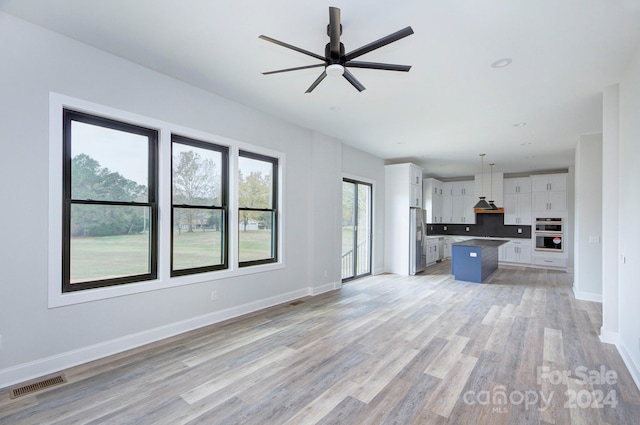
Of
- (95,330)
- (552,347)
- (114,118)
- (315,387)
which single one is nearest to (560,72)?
(552,347)

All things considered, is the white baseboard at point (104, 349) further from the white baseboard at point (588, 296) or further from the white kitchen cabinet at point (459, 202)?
the white kitchen cabinet at point (459, 202)

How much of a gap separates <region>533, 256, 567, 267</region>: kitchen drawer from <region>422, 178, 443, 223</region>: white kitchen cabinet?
2.99 m

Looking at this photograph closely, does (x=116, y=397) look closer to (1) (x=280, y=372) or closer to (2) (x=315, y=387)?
(1) (x=280, y=372)

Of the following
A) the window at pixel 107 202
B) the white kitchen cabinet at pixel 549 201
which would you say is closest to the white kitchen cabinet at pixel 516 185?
the white kitchen cabinet at pixel 549 201

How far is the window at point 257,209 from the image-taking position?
441 cm

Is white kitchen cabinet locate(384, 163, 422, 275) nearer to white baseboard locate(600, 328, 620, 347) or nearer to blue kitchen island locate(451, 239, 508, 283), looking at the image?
blue kitchen island locate(451, 239, 508, 283)

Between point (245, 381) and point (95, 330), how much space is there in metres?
1.58

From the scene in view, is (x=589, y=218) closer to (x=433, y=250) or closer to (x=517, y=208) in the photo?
(x=517, y=208)

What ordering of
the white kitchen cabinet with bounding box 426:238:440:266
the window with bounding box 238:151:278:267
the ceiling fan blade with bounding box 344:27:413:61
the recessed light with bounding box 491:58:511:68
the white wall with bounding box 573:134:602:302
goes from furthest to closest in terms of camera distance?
1. the white kitchen cabinet with bounding box 426:238:440:266
2. the white wall with bounding box 573:134:602:302
3. the window with bounding box 238:151:278:267
4. the recessed light with bounding box 491:58:511:68
5. the ceiling fan blade with bounding box 344:27:413:61

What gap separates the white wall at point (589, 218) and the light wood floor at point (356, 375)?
1085mm

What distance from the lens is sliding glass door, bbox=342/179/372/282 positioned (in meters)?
6.71

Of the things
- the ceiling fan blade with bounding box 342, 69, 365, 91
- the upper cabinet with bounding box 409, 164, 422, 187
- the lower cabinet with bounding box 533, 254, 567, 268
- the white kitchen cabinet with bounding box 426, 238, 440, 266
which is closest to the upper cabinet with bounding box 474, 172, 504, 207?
the lower cabinet with bounding box 533, 254, 567, 268

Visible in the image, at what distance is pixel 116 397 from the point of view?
2334 millimetres

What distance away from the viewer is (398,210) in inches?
303
